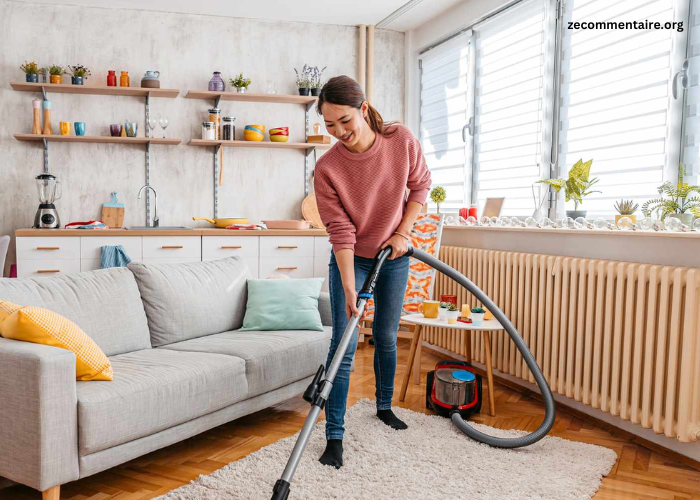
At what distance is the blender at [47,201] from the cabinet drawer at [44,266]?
314mm

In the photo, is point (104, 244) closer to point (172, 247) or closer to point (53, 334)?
point (172, 247)

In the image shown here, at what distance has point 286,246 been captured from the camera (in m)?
4.68

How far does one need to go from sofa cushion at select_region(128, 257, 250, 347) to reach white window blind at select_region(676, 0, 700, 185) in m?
2.28

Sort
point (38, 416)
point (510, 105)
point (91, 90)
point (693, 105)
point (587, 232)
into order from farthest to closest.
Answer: point (91, 90) → point (510, 105) → point (587, 232) → point (693, 105) → point (38, 416)

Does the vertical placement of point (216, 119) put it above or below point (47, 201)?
above

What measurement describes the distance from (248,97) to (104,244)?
165 centimetres

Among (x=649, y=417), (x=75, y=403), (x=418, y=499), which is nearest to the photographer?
(x=75, y=403)

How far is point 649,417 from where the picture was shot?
96.6 inches

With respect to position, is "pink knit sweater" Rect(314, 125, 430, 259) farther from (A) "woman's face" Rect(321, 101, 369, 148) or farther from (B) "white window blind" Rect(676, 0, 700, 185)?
(B) "white window blind" Rect(676, 0, 700, 185)

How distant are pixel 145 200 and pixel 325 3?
2112 millimetres


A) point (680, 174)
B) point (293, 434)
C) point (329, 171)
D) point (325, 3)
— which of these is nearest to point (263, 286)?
point (293, 434)

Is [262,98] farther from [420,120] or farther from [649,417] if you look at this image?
[649,417]

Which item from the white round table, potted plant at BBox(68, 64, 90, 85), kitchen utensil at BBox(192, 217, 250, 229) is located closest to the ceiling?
potted plant at BBox(68, 64, 90, 85)

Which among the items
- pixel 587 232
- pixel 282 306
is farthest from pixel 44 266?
pixel 587 232
